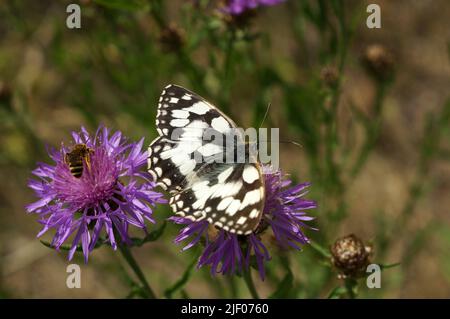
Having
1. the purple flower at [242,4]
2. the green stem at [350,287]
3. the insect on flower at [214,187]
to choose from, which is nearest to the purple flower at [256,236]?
the insect on flower at [214,187]

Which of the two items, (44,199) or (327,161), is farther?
(327,161)

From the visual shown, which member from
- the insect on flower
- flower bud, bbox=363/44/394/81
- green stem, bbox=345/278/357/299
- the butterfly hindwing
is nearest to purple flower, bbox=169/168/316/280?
the insect on flower

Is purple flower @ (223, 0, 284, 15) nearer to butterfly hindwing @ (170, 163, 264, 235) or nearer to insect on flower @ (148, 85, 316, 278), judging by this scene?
insect on flower @ (148, 85, 316, 278)

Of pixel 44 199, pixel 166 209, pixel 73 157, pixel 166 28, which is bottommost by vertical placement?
pixel 166 209
